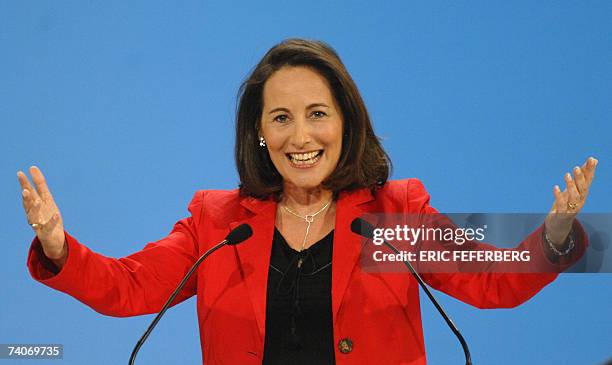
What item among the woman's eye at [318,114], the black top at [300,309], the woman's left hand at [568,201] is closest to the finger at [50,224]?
the black top at [300,309]

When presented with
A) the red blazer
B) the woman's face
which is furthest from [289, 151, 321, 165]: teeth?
the red blazer

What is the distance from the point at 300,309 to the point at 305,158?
0.33 m

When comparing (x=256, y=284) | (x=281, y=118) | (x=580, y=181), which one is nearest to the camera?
(x=580, y=181)

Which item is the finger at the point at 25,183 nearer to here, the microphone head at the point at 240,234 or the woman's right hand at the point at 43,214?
the woman's right hand at the point at 43,214

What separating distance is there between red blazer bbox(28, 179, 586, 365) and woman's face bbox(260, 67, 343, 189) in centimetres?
11

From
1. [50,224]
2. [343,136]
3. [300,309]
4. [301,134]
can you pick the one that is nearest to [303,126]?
[301,134]

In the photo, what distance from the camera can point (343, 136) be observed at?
201cm

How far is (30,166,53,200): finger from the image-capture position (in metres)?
1.59

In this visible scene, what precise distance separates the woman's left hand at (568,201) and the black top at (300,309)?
0.48 m

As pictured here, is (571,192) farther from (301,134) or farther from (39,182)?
(39,182)

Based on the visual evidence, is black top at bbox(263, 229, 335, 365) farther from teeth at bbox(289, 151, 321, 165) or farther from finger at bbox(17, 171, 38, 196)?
finger at bbox(17, 171, 38, 196)

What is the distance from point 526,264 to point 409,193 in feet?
1.12

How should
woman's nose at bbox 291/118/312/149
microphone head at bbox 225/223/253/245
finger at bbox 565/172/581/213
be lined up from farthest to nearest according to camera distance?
woman's nose at bbox 291/118/312/149 < microphone head at bbox 225/223/253/245 < finger at bbox 565/172/581/213

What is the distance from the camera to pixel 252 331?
1819 millimetres
